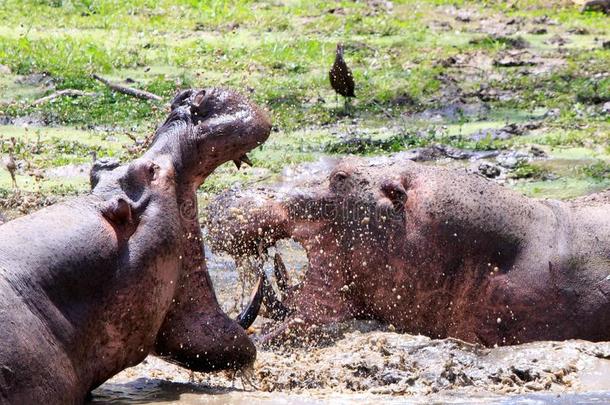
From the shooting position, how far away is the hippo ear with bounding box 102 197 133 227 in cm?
463

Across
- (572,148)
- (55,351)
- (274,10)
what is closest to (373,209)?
(55,351)

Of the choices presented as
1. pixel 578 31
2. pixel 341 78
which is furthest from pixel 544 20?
pixel 341 78

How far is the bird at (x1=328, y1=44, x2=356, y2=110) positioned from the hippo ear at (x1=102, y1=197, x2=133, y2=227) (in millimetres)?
7509

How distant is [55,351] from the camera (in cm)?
431

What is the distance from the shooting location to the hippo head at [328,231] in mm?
6469

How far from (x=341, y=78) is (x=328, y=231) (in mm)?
5622

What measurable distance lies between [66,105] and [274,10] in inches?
143

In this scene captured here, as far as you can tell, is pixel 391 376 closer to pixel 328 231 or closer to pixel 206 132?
pixel 328 231

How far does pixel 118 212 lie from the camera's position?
4641mm

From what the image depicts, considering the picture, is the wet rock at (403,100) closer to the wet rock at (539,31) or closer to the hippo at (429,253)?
the wet rock at (539,31)

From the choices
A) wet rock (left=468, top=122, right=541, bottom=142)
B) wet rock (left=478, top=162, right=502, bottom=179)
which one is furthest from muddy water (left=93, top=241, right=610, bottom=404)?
wet rock (left=468, top=122, right=541, bottom=142)

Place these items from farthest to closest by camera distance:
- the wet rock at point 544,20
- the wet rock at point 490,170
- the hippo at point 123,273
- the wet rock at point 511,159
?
the wet rock at point 544,20
the wet rock at point 511,159
the wet rock at point 490,170
the hippo at point 123,273

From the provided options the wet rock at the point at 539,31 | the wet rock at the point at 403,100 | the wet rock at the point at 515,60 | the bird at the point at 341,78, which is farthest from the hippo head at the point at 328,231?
the wet rock at the point at 539,31

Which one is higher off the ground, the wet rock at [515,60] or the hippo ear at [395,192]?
the hippo ear at [395,192]
